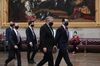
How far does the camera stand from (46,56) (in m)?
14.5

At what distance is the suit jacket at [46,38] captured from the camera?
14.3 meters

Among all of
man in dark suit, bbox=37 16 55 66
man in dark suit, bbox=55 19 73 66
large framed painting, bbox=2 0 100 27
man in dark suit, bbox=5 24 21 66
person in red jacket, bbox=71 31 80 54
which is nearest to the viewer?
man in dark suit, bbox=37 16 55 66

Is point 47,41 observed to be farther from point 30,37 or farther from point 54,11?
point 54,11

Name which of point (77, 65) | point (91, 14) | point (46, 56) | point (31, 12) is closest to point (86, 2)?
point (91, 14)

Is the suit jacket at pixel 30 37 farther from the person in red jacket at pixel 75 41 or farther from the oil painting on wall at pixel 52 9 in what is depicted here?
the oil painting on wall at pixel 52 9

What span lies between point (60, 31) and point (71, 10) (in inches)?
529

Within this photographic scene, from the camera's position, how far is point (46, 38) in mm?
14445

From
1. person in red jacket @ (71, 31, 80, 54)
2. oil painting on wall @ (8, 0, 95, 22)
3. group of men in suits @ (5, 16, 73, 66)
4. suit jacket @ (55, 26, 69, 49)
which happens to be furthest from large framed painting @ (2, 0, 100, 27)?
suit jacket @ (55, 26, 69, 49)

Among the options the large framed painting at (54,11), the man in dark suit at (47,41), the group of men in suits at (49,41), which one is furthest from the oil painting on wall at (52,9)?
the man in dark suit at (47,41)

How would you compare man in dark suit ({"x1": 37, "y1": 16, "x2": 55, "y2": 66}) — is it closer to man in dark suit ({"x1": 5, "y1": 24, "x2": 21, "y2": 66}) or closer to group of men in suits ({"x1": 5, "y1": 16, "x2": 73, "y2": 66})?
group of men in suits ({"x1": 5, "y1": 16, "x2": 73, "y2": 66})

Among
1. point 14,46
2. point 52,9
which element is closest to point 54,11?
point 52,9

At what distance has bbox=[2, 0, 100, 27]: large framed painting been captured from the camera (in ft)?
93.0

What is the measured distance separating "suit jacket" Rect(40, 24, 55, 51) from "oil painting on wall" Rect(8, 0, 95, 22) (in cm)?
1410

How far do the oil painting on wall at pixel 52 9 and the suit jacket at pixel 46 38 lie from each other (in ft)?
46.2
